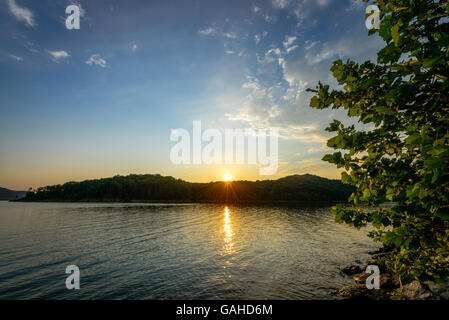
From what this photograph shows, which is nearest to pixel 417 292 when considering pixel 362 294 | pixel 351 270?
pixel 362 294

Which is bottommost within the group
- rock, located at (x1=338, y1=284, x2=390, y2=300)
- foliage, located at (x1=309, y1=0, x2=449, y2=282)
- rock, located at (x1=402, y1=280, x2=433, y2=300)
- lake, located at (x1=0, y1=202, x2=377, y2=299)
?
lake, located at (x1=0, y1=202, x2=377, y2=299)

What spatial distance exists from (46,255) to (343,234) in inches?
2039

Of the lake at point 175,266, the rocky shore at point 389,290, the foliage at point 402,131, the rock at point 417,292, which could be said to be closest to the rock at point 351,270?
the rocky shore at point 389,290

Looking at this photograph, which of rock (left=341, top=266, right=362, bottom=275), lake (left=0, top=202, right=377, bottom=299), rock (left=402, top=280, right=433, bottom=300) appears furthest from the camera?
rock (left=341, top=266, right=362, bottom=275)

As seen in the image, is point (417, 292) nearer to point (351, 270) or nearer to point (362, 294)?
point (362, 294)

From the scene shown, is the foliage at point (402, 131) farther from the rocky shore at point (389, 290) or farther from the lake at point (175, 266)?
the lake at point (175, 266)

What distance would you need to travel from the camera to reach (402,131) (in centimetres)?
444

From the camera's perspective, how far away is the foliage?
3418 mm

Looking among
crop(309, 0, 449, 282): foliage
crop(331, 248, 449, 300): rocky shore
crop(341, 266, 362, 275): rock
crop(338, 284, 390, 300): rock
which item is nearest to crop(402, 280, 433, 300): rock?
crop(331, 248, 449, 300): rocky shore

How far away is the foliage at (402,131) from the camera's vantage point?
342cm

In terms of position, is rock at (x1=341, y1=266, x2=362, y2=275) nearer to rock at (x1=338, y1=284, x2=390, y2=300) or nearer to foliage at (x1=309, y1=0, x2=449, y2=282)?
rock at (x1=338, y1=284, x2=390, y2=300)

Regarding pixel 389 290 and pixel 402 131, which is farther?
pixel 389 290

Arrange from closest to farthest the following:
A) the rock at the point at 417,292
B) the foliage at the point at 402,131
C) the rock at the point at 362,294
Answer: the foliage at the point at 402,131 < the rock at the point at 417,292 < the rock at the point at 362,294
